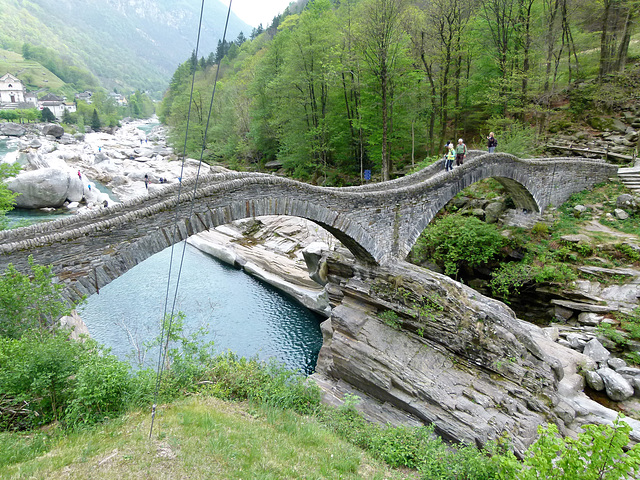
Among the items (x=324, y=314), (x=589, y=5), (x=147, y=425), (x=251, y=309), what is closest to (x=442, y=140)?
(x=589, y=5)

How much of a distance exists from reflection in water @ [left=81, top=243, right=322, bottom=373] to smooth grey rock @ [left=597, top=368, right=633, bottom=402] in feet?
32.8

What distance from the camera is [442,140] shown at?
25.7 m

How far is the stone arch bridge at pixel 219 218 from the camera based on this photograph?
739 centimetres

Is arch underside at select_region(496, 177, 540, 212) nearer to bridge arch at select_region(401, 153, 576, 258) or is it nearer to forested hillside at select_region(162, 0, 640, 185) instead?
bridge arch at select_region(401, 153, 576, 258)

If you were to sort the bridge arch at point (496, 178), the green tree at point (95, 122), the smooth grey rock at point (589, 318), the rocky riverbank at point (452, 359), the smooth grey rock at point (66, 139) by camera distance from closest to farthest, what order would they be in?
the rocky riverbank at point (452, 359)
the smooth grey rock at point (589, 318)
the bridge arch at point (496, 178)
the smooth grey rock at point (66, 139)
the green tree at point (95, 122)

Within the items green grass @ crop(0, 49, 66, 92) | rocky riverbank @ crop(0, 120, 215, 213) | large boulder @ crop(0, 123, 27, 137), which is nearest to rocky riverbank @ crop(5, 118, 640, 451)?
rocky riverbank @ crop(0, 120, 215, 213)

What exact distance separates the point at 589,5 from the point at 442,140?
1282cm

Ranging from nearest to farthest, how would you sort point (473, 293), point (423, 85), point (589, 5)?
1. point (473, 293)
2. point (589, 5)
3. point (423, 85)

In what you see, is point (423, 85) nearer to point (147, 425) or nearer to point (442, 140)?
point (442, 140)

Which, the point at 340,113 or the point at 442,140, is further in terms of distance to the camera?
the point at 340,113

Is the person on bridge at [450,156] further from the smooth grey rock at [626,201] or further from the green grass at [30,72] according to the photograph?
the green grass at [30,72]

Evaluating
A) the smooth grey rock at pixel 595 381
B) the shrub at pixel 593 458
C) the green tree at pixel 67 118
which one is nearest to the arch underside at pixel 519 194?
the smooth grey rock at pixel 595 381

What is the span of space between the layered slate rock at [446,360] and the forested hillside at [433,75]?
39.7 ft

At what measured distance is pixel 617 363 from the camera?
11.5m
